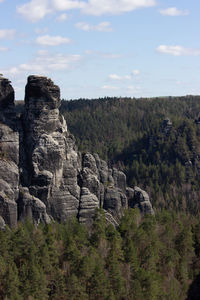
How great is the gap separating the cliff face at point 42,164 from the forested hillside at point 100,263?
294 inches

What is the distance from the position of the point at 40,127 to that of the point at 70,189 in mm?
13514

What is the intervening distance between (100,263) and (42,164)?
100ft

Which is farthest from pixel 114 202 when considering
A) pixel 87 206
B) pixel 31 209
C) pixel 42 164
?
pixel 31 209

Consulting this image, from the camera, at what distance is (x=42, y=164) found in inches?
3819

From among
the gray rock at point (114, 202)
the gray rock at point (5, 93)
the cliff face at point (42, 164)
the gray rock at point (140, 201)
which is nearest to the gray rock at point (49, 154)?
the cliff face at point (42, 164)

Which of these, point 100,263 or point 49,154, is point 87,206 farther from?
point 100,263

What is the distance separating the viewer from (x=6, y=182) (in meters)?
89.4

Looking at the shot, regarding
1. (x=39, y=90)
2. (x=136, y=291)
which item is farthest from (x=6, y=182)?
(x=136, y=291)

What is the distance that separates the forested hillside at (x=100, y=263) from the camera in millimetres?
66062

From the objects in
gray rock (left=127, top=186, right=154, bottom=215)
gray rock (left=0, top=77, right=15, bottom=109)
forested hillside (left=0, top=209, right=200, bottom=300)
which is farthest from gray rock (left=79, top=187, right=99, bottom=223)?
gray rock (left=0, top=77, right=15, bottom=109)

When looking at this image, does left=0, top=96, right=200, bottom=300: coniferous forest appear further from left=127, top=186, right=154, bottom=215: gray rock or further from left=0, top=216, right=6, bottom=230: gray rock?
left=127, top=186, right=154, bottom=215: gray rock

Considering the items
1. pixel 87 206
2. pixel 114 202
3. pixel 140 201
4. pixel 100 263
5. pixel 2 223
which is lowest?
pixel 100 263

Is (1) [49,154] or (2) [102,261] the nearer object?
(2) [102,261]

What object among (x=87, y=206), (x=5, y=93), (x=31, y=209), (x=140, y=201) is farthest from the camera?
(x=140, y=201)
